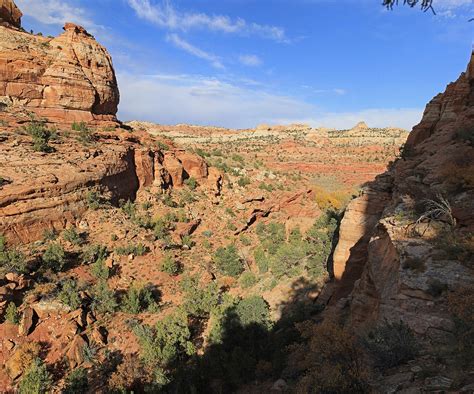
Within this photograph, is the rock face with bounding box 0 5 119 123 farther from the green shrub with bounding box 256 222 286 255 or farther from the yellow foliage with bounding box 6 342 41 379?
the yellow foliage with bounding box 6 342 41 379

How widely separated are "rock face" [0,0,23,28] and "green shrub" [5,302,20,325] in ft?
66.7

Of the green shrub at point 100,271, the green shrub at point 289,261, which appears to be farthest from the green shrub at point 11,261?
the green shrub at point 289,261

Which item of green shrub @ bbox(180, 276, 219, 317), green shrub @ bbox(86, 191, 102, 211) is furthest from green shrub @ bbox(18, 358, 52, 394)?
green shrub @ bbox(86, 191, 102, 211)

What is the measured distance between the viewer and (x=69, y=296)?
12688 mm

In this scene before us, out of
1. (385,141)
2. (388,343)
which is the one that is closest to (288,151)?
(385,141)

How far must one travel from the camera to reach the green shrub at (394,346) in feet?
16.9

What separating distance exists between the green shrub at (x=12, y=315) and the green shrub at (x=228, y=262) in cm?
960

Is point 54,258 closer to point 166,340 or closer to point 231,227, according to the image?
point 166,340

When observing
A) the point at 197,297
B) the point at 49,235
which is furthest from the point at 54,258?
the point at 197,297

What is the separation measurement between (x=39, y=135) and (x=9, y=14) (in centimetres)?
1176

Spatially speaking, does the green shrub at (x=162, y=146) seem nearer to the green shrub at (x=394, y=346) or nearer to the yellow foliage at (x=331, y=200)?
the yellow foliage at (x=331, y=200)

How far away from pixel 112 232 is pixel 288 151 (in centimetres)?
3540

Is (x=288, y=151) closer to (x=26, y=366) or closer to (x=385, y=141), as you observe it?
(x=385, y=141)

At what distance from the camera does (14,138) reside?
18094 mm
